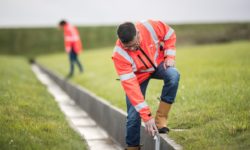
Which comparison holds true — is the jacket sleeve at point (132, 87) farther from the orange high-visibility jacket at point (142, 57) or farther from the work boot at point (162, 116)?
the work boot at point (162, 116)

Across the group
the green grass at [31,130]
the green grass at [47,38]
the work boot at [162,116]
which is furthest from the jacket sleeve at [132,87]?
the green grass at [47,38]

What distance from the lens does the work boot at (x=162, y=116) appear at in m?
6.40

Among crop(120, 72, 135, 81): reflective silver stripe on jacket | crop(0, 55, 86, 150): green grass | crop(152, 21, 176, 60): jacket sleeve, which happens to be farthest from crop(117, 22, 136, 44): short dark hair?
crop(0, 55, 86, 150): green grass

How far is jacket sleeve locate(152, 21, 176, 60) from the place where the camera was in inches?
247

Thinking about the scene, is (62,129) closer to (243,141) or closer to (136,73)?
(136,73)

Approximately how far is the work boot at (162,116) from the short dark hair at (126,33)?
1.28 metres

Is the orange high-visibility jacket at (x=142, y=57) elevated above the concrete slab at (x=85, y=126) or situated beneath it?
elevated above

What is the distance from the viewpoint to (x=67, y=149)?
20.3ft

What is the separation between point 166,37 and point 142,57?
0.54m

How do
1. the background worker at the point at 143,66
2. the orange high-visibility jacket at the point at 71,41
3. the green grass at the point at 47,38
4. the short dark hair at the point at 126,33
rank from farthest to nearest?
1. the green grass at the point at 47,38
2. the orange high-visibility jacket at the point at 71,41
3. the background worker at the point at 143,66
4. the short dark hair at the point at 126,33

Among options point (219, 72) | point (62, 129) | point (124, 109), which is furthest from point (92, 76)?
point (62, 129)

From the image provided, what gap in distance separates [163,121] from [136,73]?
2.64 ft

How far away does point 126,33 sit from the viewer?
5.49 meters

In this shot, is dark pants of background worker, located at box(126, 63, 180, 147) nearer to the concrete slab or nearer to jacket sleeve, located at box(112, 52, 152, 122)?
jacket sleeve, located at box(112, 52, 152, 122)
